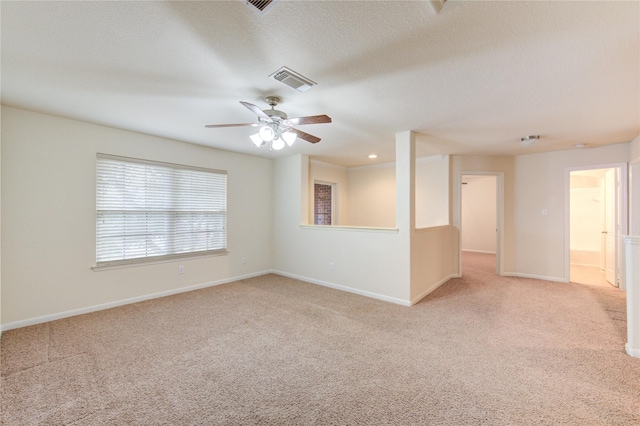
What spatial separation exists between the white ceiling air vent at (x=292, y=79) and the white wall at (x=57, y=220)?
9.10ft

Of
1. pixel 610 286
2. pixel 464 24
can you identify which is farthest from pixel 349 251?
pixel 610 286

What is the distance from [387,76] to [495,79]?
0.91m

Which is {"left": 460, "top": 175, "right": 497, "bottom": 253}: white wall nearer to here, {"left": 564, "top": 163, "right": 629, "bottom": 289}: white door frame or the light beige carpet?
{"left": 564, "top": 163, "right": 629, "bottom": 289}: white door frame

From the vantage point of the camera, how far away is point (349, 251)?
14.1 feet

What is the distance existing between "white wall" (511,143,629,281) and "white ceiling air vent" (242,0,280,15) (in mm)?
5582

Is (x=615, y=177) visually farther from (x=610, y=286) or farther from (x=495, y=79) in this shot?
(x=495, y=79)

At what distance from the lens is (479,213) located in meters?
8.53

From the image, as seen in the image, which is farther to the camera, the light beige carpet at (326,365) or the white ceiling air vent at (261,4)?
the light beige carpet at (326,365)

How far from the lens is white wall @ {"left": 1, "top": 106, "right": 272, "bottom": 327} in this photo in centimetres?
289

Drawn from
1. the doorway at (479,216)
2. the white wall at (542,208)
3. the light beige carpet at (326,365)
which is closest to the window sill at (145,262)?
the light beige carpet at (326,365)

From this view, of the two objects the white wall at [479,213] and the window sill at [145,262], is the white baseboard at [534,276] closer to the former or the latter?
the white wall at [479,213]

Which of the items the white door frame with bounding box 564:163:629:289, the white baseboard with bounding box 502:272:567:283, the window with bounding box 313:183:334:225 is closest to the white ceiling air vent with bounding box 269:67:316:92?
the window with bounding box 313:183:334:225

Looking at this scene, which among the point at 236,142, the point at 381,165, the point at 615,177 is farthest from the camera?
the point at 381,165

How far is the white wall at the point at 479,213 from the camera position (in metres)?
8.26
